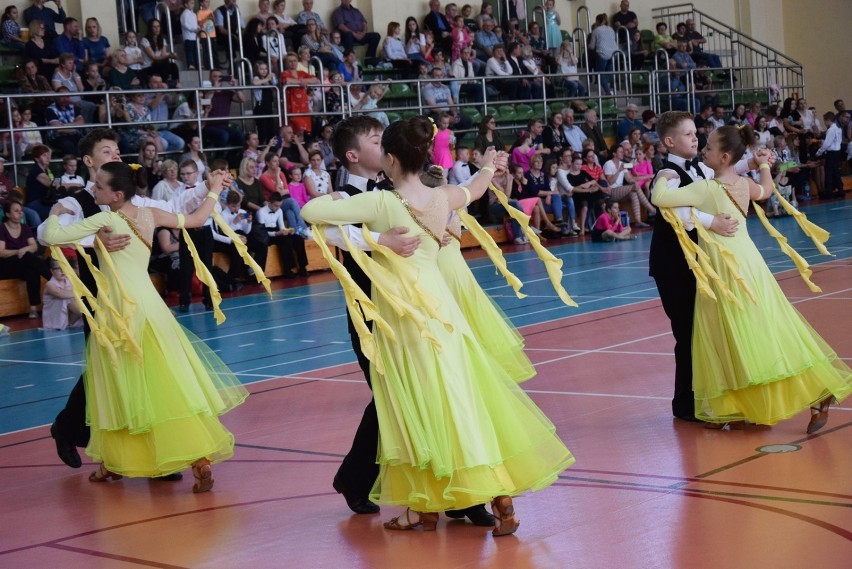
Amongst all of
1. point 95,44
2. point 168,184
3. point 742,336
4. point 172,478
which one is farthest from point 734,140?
point 95,44

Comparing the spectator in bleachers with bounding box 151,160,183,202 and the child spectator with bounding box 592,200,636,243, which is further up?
the spectator in bleachers with bounding box 151,160,183,202

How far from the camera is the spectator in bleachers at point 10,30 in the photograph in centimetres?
1622

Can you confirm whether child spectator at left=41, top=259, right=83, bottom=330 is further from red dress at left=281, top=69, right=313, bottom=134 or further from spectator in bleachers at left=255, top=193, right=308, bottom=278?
red dress at left=281, top=69, right=313, bottom=134

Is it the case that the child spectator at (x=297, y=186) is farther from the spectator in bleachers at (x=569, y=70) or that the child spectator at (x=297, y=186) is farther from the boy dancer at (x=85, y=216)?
the boy dancer at (x=85, y=216)

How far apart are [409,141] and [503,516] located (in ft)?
4.92

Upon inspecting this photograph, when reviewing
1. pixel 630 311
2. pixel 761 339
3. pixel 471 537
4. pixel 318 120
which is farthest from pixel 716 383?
pixel 318 120

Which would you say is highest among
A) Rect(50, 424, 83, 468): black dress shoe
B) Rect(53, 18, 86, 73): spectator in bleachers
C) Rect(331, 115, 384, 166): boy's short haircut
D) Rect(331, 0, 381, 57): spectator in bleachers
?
Rect(331, 0, 381, 57): spectator in bleachers

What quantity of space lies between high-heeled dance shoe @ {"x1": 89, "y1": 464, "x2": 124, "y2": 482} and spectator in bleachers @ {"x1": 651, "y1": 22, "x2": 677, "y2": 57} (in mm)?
20343

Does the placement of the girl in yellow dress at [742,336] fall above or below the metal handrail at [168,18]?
below

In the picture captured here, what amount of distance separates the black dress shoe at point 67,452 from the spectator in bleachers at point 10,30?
451 inches

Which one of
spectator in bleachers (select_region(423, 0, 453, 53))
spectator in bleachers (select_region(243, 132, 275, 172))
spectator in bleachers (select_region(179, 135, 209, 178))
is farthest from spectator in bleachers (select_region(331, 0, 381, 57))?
spectator in bleachers (select_region(179, 135, 209, 178))

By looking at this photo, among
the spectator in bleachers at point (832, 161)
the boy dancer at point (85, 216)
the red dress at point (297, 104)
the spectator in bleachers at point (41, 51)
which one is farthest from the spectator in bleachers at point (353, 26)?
the boy dancer at point (85, 216)

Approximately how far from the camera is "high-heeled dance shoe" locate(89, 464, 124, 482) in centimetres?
598

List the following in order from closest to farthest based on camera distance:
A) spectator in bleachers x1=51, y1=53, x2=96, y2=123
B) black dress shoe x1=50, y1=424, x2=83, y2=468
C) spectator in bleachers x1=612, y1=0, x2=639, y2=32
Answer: black dress shoe x1=50, y1=424, x2=83, y2=468
spectator in bleachers x1=51, y1=53, x2=96, y2=123
spectator in bleachers x1=612, y1=0, x2=639, y2=32
